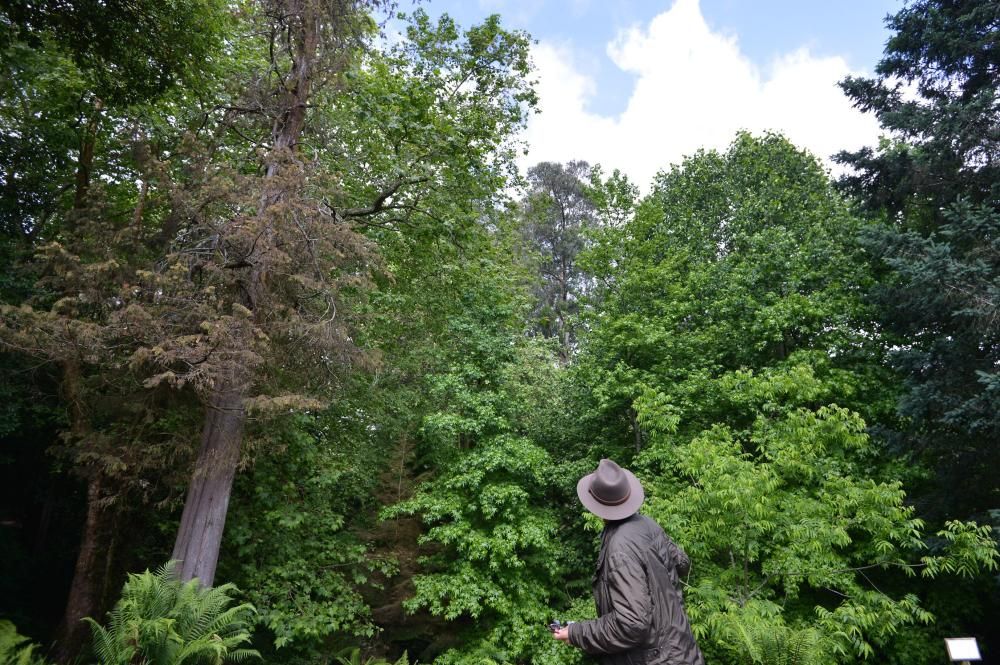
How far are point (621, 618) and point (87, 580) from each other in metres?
8.19

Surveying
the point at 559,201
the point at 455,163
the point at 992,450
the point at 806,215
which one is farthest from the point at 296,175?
Result: the point at 559,201

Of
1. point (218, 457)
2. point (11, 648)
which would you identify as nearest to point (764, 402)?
point (218, 457)

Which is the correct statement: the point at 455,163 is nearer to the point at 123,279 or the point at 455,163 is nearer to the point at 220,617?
the point at 123,279

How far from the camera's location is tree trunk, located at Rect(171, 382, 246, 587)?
621cm

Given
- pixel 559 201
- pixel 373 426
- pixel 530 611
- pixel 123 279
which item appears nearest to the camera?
pixel 123 279

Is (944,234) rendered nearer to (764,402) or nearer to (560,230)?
(764,402)

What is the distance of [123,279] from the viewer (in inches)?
250

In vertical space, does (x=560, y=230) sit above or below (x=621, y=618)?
above

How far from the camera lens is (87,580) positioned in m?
7.44

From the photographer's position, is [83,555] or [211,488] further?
Result: [83,555]

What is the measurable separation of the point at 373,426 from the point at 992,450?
9706mm

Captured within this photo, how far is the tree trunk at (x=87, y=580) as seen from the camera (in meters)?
7.02

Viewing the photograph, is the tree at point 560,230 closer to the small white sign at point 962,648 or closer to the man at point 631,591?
the small white sign at point 962,648

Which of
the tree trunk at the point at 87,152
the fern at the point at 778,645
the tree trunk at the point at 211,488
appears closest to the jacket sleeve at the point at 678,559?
the fern at the point at 778,645
